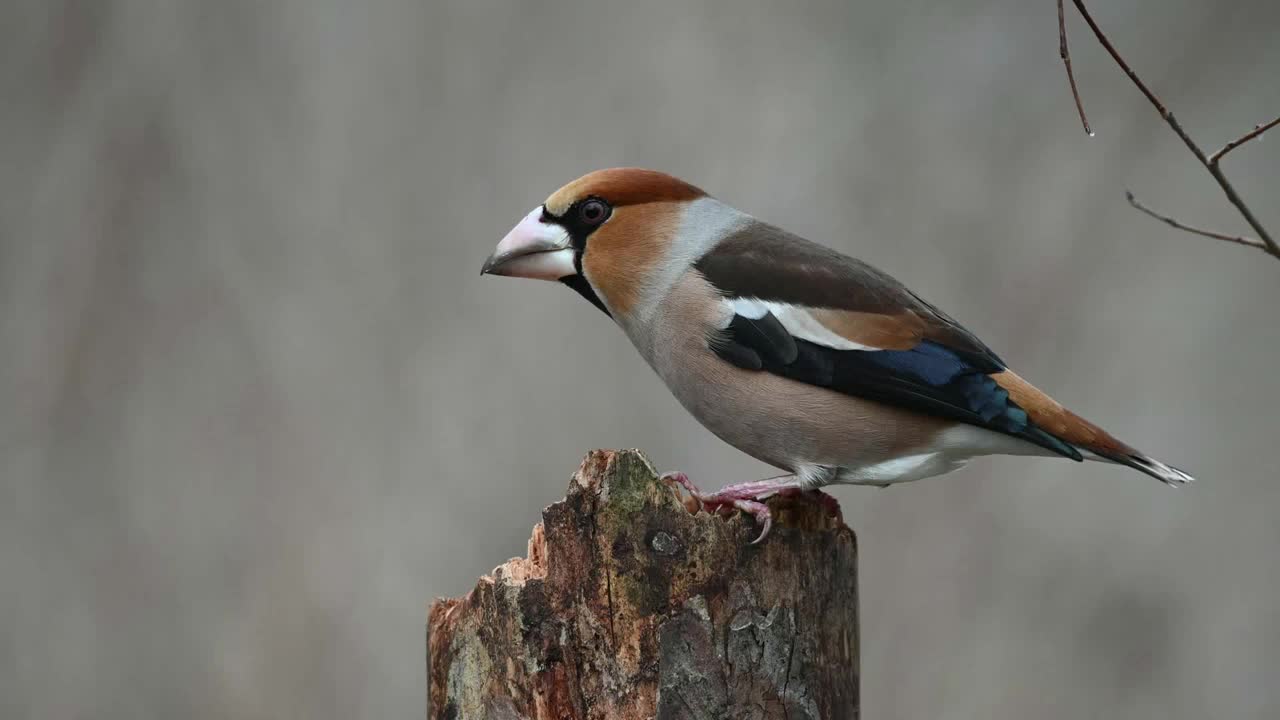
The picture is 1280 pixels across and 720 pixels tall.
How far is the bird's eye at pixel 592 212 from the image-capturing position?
3.09 metres

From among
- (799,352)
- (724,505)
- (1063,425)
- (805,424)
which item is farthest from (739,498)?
(1063,425)

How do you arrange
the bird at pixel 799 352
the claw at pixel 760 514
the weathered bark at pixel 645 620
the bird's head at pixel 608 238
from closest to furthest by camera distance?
the weathered bark at pixel 645 620, the claw at pixel 760 514, the bird at pixel 799 352, the bird's head at pixel 608 238

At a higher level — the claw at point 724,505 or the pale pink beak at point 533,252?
the pale pink beak at point 533,252

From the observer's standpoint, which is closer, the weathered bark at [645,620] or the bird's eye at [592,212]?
the weathered bark at [645,620]

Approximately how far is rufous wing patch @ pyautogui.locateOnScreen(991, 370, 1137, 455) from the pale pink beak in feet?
3.85

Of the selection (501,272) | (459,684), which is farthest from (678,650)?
(501,272)

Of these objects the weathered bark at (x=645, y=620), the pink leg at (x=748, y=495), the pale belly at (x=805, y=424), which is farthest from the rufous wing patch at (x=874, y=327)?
the weathered bark at (x=645, y=620)

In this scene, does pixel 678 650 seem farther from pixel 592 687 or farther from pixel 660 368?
pixel 660 368

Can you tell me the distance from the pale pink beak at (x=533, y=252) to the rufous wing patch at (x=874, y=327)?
2.27ft

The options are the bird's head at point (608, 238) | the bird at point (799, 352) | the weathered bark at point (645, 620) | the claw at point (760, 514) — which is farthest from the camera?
the bird's head at point (608, 238)

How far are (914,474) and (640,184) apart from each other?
1042mm

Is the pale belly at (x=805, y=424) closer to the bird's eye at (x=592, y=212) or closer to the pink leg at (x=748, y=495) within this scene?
the pink leg at (x=748, y=495)

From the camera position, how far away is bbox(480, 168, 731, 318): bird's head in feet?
10.0

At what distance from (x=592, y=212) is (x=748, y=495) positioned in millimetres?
918
